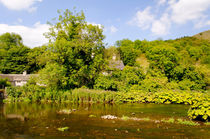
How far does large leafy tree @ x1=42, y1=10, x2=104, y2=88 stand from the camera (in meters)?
24.7

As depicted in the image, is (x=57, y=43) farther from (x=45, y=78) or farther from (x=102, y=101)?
(x=102, y=101)

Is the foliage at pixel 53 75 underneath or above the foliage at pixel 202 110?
above

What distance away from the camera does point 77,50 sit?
2581 centimetres

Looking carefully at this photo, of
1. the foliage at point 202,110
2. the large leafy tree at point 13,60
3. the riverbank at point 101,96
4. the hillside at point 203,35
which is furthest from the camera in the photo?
the hillside at point 203,35

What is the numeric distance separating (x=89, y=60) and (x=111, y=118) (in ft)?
49.9

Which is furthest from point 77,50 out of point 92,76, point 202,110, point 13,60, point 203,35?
point 203,35

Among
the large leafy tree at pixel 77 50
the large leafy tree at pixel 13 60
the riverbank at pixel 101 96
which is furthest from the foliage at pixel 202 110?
the large leafy tree at pixel 13 60

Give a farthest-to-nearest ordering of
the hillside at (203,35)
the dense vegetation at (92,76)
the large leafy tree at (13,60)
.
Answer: the hillside at (203,35) < the large leafy tree at (13,60) < the dense vegetation at (92,76)

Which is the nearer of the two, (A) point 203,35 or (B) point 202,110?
(B) point 202,110

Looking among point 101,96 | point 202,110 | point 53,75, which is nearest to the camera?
point 202,110

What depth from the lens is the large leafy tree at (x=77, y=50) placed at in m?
24.7

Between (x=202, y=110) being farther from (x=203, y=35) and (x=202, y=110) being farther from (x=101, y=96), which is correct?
(x=203, y=35)

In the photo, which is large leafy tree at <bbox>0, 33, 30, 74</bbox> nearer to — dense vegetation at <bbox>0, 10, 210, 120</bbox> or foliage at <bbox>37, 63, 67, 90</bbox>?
dense vegetation at <bbox>0, 10, 210, 120</bbox>

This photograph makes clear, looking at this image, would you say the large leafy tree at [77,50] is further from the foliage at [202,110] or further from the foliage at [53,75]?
the foliage at [202,110]
